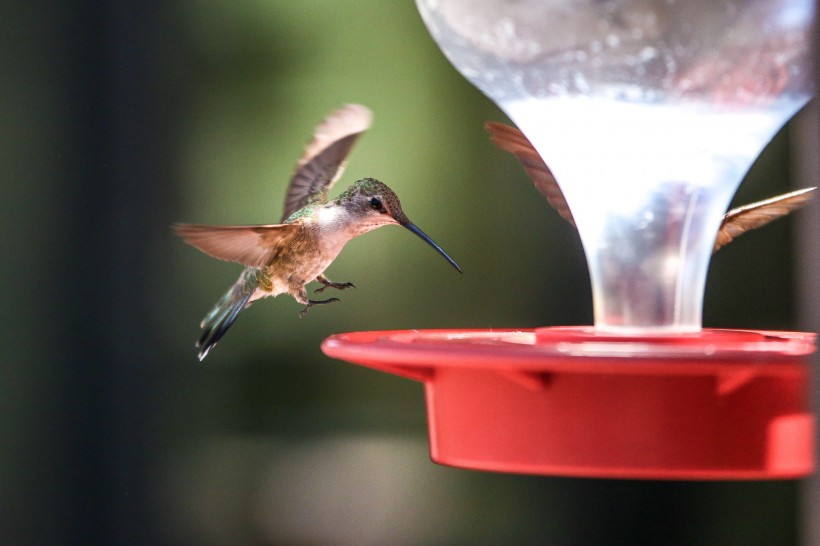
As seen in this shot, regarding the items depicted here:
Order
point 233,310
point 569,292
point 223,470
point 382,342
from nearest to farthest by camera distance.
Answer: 1. point 382,342
2. point 233,310
3. point 569,292
4. point 223,470

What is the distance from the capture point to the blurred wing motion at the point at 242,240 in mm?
2059

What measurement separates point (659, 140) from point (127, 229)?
3.26 meters

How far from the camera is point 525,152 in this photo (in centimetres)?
182

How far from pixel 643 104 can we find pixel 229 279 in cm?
318

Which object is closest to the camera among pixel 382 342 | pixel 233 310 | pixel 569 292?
pixel 382 342

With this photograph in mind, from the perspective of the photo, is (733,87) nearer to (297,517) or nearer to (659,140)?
(659,140)

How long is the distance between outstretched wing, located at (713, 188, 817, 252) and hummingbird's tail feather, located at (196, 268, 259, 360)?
1.25 metres

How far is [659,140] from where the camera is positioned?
4.44ft

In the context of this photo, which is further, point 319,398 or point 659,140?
point 319,398

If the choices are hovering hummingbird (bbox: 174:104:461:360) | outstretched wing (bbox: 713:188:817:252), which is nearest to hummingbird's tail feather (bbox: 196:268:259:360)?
hovering hummingbird (bbox: 174:104:461:360)

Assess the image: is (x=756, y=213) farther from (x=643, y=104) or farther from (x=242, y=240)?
(x=242, y=240)

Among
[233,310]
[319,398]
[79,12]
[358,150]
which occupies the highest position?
[79,12]

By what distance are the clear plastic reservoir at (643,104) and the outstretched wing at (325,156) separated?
1237mm

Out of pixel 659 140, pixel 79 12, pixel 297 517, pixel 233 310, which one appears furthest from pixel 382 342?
pixel 79 12
